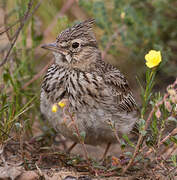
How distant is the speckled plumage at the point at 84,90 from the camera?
389cm

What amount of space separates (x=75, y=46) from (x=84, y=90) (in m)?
0.48

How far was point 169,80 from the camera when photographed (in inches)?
246

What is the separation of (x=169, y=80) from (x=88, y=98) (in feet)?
8.76

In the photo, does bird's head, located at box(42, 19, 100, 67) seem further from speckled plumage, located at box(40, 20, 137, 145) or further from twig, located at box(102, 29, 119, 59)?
twig, located at box(102, 29, 119, 59)

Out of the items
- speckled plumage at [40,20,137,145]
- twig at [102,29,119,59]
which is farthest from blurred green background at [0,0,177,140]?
speckled plumage at [40,20,137,145]

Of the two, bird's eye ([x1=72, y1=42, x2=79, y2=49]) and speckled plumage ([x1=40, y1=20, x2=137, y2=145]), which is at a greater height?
bird's eye ([x1=72, y1=42, x2=79, y2=49])

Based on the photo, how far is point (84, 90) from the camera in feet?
13.0

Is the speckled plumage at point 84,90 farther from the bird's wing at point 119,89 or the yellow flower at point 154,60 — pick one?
the yellow flower at point 154,60

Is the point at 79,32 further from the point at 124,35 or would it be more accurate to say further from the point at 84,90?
the point at 124,35

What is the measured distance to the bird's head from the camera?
13.2 ft

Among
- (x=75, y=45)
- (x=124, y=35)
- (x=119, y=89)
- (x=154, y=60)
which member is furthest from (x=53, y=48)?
(x=124, y=35)

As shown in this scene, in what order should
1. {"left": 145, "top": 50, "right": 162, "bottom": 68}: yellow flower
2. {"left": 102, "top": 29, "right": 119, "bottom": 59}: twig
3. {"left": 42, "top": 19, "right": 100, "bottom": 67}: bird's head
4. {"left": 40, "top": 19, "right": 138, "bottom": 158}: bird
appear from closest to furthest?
{"left": 145, "top": 50, "right": 162, "bottom": 68}: yellow flower, {"left": 40, "top": 19, "right": 138, "bottom": 158}: bird, {"left": 42, "top": 19, "right": 100, "bottom": 67}: bird's head, {"left": 102, "top": 29, "right": 119, "bottom": 59}: twig

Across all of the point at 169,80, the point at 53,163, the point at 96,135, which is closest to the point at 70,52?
the point at 96,135

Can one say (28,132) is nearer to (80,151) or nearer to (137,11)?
(80,151)
